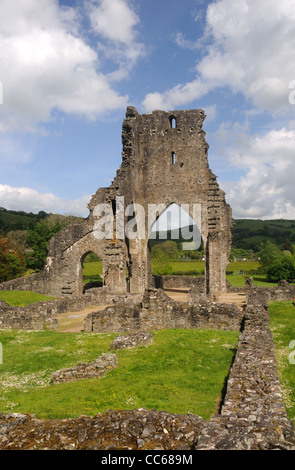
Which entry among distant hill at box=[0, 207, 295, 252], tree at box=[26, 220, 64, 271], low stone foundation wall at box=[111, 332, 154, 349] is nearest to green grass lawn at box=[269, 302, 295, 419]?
low stone foundation wall at box=[111, 332, 154, 349]

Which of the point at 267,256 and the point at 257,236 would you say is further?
the point at 257,236

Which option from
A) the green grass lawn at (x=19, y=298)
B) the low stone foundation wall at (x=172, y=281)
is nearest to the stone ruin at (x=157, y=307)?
the low stone foundation wall at (x=172, y=281)

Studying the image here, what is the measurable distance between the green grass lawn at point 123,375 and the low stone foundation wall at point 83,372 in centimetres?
21

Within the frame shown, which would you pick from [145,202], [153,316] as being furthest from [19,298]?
[145,202]

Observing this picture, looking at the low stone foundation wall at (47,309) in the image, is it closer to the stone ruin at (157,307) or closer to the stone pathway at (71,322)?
the stone ruin at (157,307)

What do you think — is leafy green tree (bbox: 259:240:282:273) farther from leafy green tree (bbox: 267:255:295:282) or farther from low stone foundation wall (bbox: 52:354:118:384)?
low stone foundation wall (bbox: 52:354:118:384)

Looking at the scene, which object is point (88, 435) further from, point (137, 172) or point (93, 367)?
point (137, 172)

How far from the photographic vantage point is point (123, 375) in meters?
8.20

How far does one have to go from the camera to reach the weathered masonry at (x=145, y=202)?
26.2m

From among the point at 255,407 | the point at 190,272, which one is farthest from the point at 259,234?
the point at 255,407

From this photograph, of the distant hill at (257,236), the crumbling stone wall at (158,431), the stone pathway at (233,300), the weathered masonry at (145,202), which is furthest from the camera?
the distant hill at (257,236)

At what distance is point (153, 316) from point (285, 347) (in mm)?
5049

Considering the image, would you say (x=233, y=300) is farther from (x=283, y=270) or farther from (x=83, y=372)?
(x=83, y=372)

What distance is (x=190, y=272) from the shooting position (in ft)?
166
